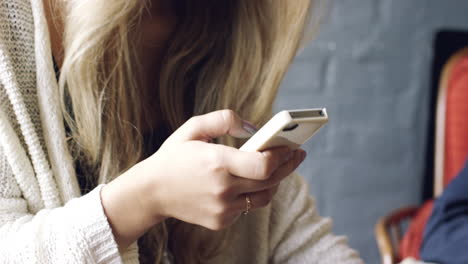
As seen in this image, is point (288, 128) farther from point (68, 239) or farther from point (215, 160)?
point (68, 239)

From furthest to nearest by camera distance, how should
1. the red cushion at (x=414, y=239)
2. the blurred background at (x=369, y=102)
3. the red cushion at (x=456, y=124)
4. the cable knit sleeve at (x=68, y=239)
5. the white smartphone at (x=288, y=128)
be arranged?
1. the blurred background at (x=369, y=102)
2. the red cushion at (x=456, y=124)
3. the red cushion at (x=414, y=239)
4. the cable knit sleeve at (x=68, y=239)
5. the white smartphone at (x=288, y=128)

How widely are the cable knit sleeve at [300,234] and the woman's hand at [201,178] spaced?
22cm

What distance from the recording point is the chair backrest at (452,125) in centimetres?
113

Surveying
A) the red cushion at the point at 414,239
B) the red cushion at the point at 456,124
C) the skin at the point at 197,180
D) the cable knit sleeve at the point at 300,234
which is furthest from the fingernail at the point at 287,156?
the red cushion at the point at 456,124

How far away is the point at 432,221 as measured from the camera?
37.7 inches

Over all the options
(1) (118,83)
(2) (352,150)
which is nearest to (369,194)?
(2) (352,150)

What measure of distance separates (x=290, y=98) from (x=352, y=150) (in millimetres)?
249

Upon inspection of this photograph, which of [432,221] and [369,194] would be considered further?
[369,194]

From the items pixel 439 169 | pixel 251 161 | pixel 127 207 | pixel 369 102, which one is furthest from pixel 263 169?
pixel 369 102

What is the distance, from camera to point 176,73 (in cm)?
67

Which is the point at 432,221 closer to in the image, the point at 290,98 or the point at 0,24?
the point at 290,98

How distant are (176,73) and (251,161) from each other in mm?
320

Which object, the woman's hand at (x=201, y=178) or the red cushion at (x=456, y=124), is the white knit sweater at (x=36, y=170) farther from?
the red cushion at (x=456, y=124)

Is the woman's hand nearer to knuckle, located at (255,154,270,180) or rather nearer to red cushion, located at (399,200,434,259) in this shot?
knuckle, located at (255,154,270,180)
